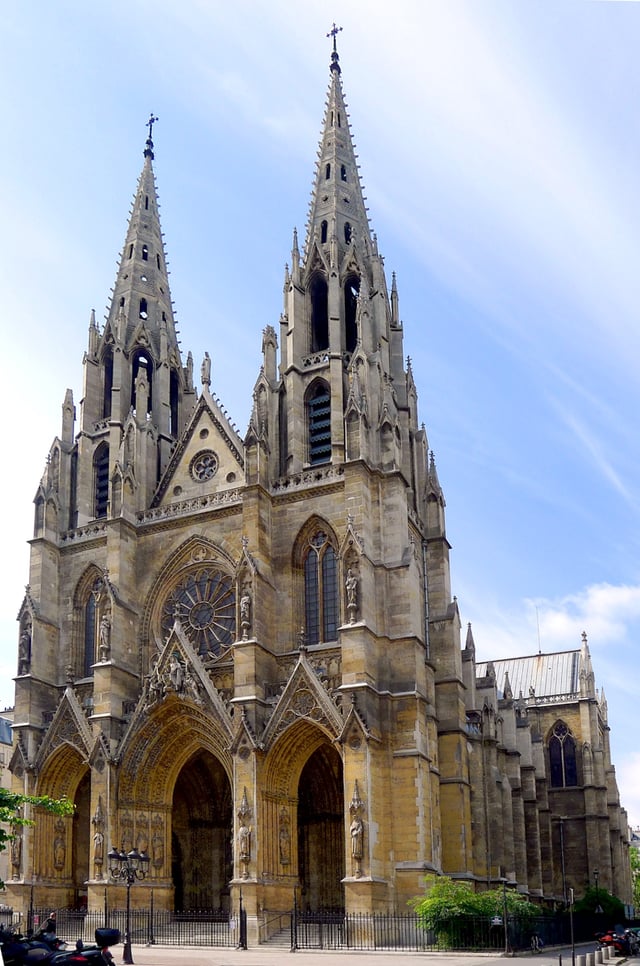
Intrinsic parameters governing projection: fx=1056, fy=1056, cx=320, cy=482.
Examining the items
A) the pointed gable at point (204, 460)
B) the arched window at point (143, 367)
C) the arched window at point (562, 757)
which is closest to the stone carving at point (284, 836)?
the pointed gable at point (204, 460)

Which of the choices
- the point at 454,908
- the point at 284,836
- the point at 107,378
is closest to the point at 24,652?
the point at 284,836

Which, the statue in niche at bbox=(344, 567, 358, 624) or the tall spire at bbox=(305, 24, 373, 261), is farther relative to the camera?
the tall spire at bbox=(305, 24, 373, 261)

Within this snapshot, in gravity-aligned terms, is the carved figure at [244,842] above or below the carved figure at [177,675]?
below

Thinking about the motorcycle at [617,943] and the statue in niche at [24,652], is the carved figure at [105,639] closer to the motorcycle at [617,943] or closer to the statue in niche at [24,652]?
the statue in niche at [24,652]

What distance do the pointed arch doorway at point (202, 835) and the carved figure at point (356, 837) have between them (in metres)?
7.53

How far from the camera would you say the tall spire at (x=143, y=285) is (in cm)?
4725

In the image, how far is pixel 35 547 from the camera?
41.6m

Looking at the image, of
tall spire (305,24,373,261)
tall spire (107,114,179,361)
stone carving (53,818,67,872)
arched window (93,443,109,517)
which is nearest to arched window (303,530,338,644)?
arched window (93,443,109,517)

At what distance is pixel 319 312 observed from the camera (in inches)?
1740

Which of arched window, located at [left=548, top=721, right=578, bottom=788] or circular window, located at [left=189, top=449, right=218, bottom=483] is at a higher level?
circular window, located at [left=189, top=449, right=218, bottom=483]

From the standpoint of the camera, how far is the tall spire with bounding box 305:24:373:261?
4509 centimetres

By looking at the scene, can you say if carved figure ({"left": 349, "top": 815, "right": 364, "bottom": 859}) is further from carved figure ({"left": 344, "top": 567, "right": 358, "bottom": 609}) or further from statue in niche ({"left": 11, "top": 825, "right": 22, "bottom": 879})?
statue in niche ({"left": 11, "top": 825, "right": 22, "bottom": 879})

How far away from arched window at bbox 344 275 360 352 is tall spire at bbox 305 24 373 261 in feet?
3.91

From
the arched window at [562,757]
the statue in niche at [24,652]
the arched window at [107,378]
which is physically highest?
the arched window at [107,378]
